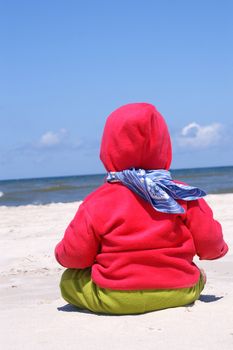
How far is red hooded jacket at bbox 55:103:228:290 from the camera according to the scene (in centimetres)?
293

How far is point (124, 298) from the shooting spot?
2947 millimetres

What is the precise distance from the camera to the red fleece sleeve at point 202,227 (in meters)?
3.02

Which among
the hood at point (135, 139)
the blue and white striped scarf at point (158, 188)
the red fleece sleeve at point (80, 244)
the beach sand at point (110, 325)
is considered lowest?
the beach sand at point (110, 325)

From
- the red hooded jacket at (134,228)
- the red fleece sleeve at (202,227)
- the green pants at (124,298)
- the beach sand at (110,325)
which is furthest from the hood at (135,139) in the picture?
the beach sand at (110,325)

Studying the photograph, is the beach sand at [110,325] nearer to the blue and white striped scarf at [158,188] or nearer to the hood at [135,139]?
the blue and white striped scarf at [158,188]

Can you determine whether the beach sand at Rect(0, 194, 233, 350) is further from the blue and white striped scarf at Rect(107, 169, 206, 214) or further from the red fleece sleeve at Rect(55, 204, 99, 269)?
the blue and white striped scarf at Rect(107, 169, 206, 214)

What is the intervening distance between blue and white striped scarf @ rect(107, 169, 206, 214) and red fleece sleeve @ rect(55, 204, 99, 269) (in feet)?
0.91

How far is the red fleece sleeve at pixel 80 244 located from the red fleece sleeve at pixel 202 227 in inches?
20.1

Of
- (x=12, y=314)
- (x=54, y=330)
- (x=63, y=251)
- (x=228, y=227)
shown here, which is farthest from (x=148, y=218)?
(x=228, y=227)

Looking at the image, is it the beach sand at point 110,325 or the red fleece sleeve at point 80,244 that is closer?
the beach sand at point 110,325

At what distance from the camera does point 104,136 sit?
3.08m

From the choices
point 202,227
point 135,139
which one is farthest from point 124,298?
point 135,139

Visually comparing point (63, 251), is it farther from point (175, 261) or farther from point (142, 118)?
point (142, 118)

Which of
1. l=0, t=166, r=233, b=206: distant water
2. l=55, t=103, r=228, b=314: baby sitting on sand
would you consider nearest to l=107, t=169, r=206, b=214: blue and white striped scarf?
l=55, t=103, r=228, b=314: baby sitting on sand
